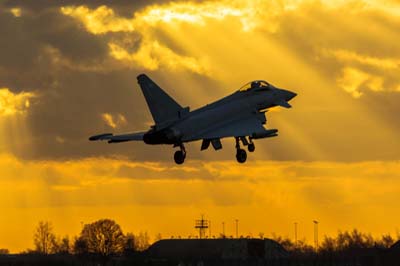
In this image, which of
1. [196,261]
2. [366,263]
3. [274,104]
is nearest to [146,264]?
[196,261]

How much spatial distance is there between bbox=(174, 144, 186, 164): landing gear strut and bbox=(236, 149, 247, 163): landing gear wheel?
5.24 metres

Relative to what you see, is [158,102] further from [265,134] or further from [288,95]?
[288,95]

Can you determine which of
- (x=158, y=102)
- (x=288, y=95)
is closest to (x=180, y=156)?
(x=158, y=102)

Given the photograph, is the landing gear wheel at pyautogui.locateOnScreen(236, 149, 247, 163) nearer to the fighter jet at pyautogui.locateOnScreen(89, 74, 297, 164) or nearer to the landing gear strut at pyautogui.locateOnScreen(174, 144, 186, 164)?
the fighter jet at pyautogui.locateOnScreen(89, 74, 297, 164)

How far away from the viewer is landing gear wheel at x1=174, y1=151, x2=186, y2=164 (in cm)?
11857

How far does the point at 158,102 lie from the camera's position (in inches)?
4658

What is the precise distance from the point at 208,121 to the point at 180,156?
12.6ft

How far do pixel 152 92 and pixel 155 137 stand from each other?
3.82 m

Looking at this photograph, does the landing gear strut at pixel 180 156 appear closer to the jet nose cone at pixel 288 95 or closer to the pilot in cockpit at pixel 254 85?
the pilot in cockpit at pixel 254 85

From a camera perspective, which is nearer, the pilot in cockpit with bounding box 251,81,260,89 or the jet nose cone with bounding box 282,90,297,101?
the pilot in cockpit with bounding box 251,81,260,89

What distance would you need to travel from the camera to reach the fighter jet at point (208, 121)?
4651 inches

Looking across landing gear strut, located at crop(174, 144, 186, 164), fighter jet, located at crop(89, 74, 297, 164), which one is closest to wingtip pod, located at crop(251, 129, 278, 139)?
fighter jet, located at crop(89, 74, 297, 164)

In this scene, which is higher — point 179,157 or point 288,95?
point 288,95

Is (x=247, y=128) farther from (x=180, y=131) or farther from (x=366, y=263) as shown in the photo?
(x=366, y=263)
